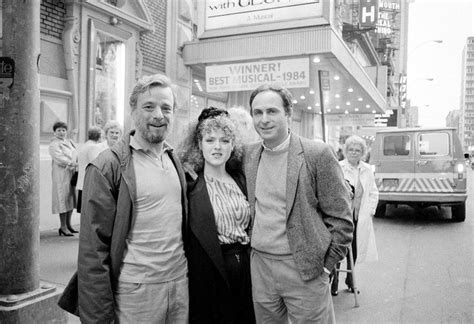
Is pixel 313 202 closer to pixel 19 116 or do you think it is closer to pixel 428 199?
pixel 19 116

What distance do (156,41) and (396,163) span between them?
21.9ft

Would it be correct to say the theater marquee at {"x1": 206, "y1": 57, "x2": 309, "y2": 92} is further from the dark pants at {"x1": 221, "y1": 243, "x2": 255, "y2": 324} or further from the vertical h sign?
the vertical h sign

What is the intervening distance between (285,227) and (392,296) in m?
3.29

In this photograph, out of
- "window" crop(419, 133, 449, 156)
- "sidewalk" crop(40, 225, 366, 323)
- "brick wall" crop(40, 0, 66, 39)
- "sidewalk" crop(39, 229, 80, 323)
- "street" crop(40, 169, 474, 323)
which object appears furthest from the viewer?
"window" crop(419, 133, 449, 156)

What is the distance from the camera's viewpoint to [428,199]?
9.94 meters

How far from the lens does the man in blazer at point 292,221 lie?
2.39 meters

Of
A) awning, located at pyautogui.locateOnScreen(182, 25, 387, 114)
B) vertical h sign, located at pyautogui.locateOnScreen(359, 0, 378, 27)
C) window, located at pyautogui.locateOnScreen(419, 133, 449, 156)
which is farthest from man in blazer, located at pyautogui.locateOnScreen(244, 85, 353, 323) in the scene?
vertical h sign, located at pyautogui.locateOnScreen(359, 0, 378, 27)

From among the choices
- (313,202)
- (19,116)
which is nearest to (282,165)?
(313,202)

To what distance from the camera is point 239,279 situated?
2.56 m

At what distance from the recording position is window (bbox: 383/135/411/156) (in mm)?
10481

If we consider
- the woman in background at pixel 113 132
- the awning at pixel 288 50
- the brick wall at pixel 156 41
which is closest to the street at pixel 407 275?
the woman in background at pixel 113 132

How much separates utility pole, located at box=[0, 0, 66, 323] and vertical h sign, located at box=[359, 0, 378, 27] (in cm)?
3542

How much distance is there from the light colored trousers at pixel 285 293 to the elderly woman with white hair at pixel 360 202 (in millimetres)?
2635

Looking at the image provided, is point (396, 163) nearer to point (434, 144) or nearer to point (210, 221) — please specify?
point (434, 144)
